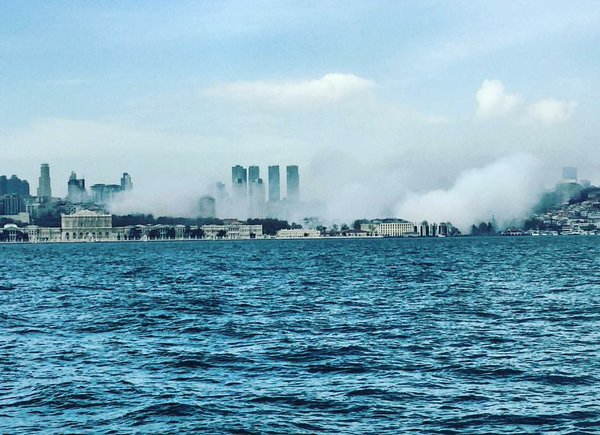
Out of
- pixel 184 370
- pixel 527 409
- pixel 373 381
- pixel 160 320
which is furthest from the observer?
pixel 160 320

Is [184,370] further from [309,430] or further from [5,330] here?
[5,330]

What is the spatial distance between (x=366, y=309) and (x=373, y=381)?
20.7 m

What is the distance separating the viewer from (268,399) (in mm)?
22906

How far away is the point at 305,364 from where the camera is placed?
28.1m

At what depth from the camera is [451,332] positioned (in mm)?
35500

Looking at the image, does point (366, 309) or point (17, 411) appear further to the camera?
point (366, 309)

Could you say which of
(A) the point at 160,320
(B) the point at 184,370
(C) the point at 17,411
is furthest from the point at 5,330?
(C) the point at 17,411

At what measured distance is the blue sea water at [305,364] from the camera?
2088 cm

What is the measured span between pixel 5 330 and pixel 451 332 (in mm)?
20031

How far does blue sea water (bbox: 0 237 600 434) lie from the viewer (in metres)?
20.9

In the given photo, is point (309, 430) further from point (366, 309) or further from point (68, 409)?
point (366, 309)

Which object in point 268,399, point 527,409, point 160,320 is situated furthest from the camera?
point 160,320

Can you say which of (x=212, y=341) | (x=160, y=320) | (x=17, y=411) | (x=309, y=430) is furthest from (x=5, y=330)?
(x=309, y=430)

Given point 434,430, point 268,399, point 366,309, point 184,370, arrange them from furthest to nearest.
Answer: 1. point 366,309
2. point 184,370
3. point 268,399
4. point 434,430
